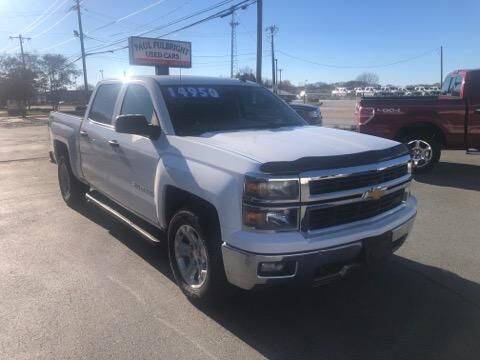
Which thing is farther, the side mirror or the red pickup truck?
the red pickup truck

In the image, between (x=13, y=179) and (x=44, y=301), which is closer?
(x=44, y=301)

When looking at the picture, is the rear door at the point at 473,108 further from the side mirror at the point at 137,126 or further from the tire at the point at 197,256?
the tire at the point at 197,256

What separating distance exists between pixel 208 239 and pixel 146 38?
1141 inches

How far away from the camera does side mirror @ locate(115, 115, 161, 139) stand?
3963 millimetres

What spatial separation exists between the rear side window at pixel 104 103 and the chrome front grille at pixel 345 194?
308cm

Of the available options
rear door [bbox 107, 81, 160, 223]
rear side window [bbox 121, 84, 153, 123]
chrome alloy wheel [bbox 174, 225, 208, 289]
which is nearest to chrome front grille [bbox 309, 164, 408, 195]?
chrome alloy wheel [bbox 174, 225, 208, 289]

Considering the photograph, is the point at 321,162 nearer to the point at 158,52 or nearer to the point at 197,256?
the point at 197,256

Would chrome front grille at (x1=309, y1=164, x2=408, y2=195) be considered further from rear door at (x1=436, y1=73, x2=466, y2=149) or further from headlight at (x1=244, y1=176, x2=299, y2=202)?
rear door at (x1=436, y1=73, x2=466, y2=149)

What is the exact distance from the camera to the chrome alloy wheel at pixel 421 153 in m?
9.15

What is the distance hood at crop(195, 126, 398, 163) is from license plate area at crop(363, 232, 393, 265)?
0.68 m

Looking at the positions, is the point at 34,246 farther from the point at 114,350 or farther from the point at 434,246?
the point at 434,246

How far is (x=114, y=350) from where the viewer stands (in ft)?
10.5

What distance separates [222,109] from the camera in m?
4.57

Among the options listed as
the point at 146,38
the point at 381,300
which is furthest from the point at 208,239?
the point at 146,38
